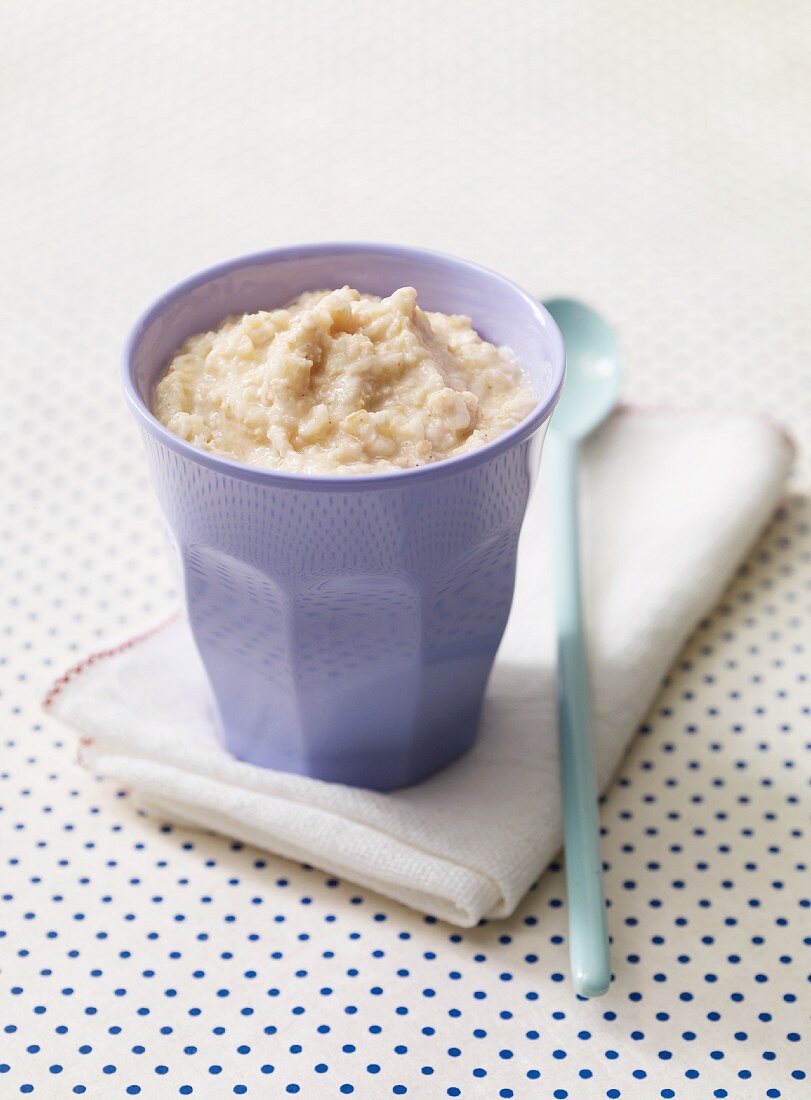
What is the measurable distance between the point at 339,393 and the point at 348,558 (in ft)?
0.41

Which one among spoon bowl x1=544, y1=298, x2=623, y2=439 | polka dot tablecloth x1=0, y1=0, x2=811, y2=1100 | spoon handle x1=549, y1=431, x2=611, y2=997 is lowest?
polka dot tablecloth x1=0, y1=0, x2=811, y2=1100

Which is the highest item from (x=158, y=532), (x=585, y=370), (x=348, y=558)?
(x=348, y=558)

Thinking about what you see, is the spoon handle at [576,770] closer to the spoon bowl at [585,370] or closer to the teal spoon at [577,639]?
the teal spoon at [577,639]

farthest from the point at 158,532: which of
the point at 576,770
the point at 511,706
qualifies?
the point at 576,770

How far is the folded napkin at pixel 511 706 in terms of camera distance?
3.32ft

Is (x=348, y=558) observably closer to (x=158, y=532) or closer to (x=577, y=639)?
(x=577, y=639)

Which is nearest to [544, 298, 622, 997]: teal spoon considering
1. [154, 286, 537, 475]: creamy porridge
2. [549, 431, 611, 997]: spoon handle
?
[549, 431, 611, 997]: spoon handle

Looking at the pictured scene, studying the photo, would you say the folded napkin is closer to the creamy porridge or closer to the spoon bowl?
the spoon bowl

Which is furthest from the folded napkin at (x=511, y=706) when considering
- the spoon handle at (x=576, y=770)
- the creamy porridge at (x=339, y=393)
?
the creamy porridge at (x=339, y=393)

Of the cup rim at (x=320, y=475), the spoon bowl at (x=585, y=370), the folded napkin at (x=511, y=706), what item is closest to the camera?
the cup rim at (x=320, y=475)

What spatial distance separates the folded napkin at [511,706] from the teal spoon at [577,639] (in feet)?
0.07

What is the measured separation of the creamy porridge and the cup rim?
27 millimetres

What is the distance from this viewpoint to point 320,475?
87 cm

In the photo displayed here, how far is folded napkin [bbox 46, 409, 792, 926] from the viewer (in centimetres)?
101
